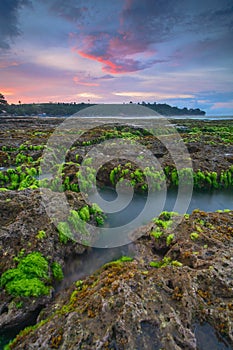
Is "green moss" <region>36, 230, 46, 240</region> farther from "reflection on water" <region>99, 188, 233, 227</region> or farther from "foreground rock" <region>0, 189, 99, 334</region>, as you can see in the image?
"reflection on water" <region>99, 188, 233, 227</region>

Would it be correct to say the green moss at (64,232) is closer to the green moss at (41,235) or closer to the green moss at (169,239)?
the green moss at (41,235)

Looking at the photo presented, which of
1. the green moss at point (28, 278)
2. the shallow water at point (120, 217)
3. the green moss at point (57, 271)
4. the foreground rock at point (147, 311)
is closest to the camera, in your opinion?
the foreground rock at point (147, 311)

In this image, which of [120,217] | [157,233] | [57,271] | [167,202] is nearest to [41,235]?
[57,271]

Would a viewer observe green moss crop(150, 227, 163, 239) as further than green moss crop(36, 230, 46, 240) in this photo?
Yes

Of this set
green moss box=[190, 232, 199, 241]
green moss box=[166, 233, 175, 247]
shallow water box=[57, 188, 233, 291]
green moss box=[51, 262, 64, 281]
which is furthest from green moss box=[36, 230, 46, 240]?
green moss box=[190, 232, 199, 241]

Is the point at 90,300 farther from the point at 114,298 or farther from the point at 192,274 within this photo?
the point at 192,274

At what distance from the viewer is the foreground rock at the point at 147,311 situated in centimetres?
413

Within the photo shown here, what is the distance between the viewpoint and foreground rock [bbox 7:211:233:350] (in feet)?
13.5

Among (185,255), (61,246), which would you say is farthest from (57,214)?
(185,255)

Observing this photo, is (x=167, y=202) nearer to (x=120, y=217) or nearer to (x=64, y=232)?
(x=120, y=217)

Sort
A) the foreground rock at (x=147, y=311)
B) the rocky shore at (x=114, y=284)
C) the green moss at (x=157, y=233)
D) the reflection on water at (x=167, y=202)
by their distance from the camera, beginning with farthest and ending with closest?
the reflection on water at (x=167, y=202)
the green moss at (x=157, y=233)
the rocky shore at (x=114, y=284)
the foreground rock at (x=147, y=311)

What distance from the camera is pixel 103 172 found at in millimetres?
16875

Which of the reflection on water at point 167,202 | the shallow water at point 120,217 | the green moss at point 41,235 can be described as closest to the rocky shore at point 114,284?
the green moss at point 41,235

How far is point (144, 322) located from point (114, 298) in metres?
0.77
